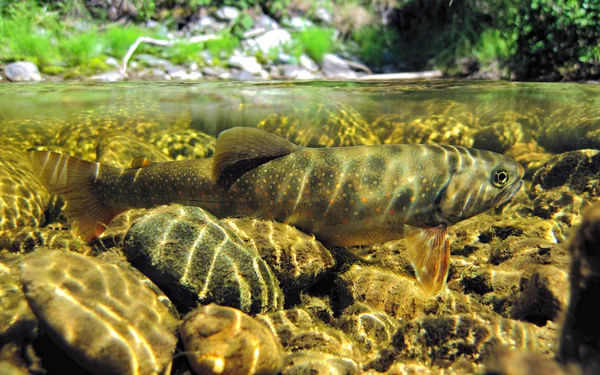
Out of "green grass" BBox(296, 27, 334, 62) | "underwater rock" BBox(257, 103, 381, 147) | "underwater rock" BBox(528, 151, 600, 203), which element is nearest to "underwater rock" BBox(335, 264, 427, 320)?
"underwater rock" BBox(528, 151, 600, 203)

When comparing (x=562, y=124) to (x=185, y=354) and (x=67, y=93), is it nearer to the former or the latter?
(x=185, y=354)

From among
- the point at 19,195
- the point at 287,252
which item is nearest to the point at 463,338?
the point at 287,252

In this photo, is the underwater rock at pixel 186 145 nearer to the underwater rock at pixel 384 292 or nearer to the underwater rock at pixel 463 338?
the underwater rock at pixel 384 292

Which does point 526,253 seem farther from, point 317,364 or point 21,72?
point 21,72

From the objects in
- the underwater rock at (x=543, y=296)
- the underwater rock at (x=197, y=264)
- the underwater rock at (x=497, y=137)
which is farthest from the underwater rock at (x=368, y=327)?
the underwater rock at (x=497, y=137)

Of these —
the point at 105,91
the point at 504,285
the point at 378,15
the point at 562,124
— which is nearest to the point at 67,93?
the point at 105,91
